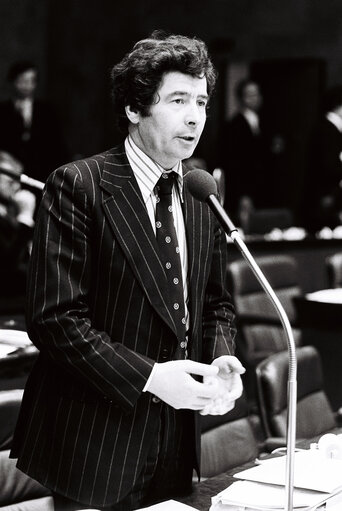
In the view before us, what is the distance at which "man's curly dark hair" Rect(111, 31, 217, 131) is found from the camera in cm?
178

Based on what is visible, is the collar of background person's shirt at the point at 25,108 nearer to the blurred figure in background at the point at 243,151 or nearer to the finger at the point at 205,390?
the blurred figure in background at the point at 243,151

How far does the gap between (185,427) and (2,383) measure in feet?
2.95

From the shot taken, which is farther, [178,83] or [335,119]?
[335,119]

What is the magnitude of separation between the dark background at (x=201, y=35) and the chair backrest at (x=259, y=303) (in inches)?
195

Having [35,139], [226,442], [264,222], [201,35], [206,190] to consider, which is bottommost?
[226,442]

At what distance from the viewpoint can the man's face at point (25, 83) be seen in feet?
21.7

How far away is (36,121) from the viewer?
6.69m

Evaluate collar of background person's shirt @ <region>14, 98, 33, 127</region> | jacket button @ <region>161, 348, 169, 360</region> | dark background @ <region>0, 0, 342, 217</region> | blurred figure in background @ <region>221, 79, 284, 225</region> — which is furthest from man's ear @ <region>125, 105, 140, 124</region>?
dark background @ <region>0, 0, 342, 217</region>

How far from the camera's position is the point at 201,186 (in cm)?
165

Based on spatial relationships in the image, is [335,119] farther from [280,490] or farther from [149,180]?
[280,490]

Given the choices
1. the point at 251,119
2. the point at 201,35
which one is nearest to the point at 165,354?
the point at 251,119

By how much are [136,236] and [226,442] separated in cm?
86

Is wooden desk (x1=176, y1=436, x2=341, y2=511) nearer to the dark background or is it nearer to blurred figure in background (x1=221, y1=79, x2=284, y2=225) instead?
blurred figure in background (x1=221, y1=79, x2=284, y2=225)

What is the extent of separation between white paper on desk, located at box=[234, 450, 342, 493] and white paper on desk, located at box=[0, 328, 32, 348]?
0.85 m
